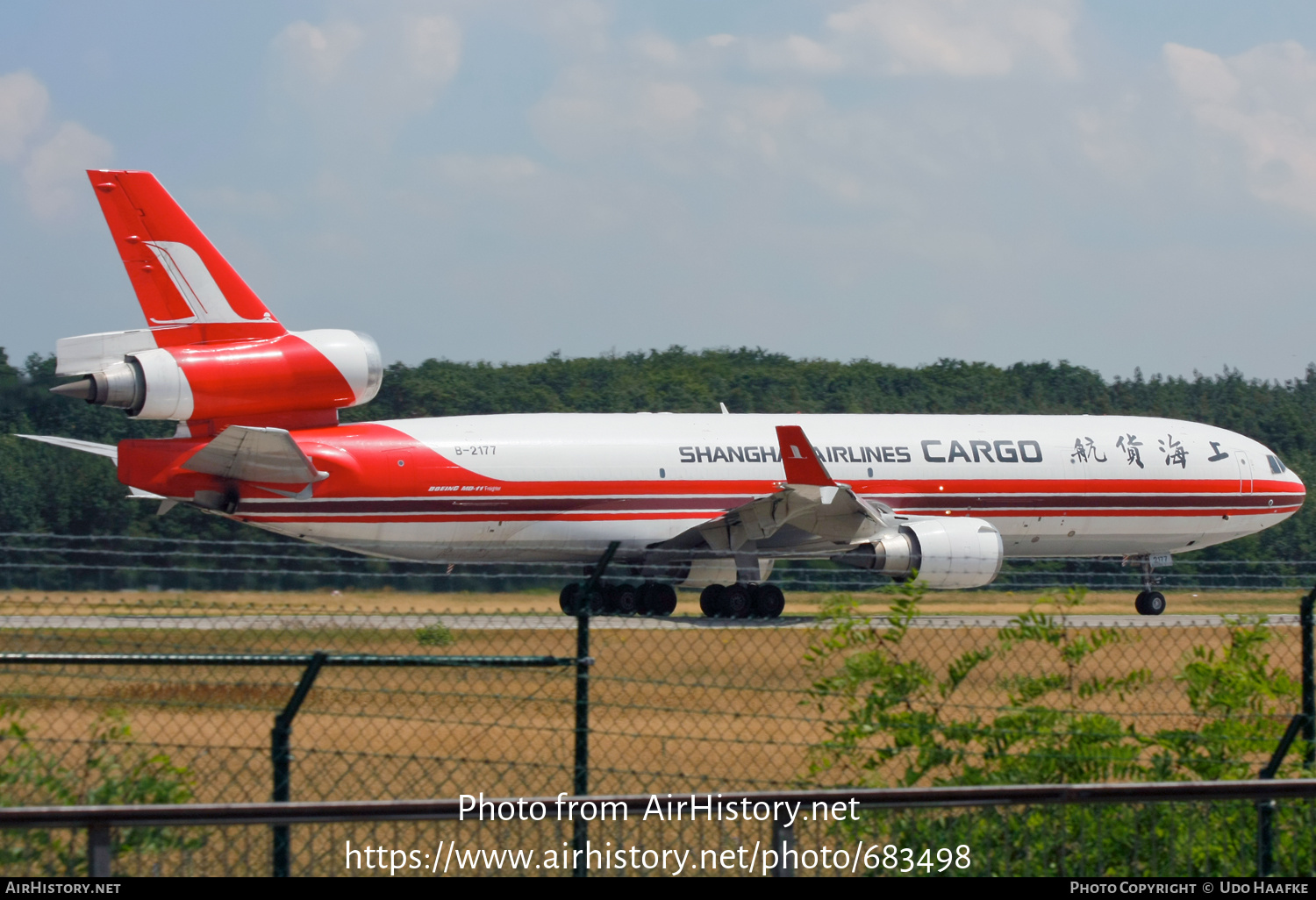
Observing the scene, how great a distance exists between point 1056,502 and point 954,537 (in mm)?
5024

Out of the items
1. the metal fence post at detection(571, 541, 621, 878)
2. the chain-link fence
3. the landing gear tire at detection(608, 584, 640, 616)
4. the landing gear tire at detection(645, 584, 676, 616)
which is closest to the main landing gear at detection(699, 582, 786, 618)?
the landing gear tire at detection(645, 584, 676, 616)

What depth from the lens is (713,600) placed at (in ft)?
78.0

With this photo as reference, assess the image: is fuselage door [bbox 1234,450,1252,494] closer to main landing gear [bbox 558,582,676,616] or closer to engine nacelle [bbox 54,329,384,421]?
main landing gear [bbox 558,582,676,616]

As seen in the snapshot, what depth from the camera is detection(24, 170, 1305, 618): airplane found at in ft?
67.4

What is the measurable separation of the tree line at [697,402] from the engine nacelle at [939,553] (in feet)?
51.8

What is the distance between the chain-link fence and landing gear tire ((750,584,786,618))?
12.1 m

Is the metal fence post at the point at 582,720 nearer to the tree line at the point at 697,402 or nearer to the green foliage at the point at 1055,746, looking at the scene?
the green foliage at the point at 1055,746

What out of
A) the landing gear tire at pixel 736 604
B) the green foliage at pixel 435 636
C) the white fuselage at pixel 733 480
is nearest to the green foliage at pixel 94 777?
the green foliage at pixel 435 636

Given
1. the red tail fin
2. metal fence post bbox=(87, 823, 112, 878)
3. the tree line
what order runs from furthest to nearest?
1. the tree line
2. the red tail fin
3. metal fence post bbox=(87, 823, 112, 878)

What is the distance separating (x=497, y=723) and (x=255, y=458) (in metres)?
13.6

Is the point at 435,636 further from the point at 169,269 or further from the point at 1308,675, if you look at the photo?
the point at 169,269

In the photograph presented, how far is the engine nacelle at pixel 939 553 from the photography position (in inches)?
901

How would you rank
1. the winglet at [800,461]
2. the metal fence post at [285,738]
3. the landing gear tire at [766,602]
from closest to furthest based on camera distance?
the metal fence post at [285,738]
the winglet at [800,461]
the landing gear tire at [766,602]
